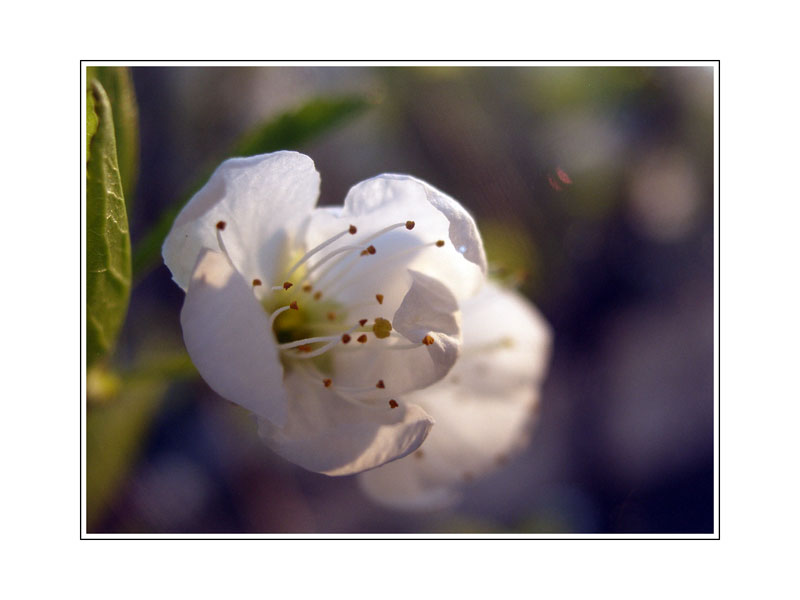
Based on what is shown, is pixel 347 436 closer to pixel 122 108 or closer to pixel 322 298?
pixel 322 298

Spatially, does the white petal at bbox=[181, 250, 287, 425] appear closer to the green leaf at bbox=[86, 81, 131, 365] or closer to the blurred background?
the green leaf at bbox=[86, 81, 131, 365]

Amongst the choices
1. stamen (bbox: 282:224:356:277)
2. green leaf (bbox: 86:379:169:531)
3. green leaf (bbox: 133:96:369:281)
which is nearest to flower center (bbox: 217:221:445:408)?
stamen (bbox: 282:224:356:277)

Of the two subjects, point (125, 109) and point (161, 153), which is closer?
point (125, 109)

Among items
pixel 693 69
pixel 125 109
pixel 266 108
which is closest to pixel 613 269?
pixel 693 69

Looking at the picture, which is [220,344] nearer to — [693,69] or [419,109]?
[693,69]

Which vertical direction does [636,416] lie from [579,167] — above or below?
below

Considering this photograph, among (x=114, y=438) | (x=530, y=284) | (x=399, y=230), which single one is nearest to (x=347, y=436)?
(x=399, y=230)
